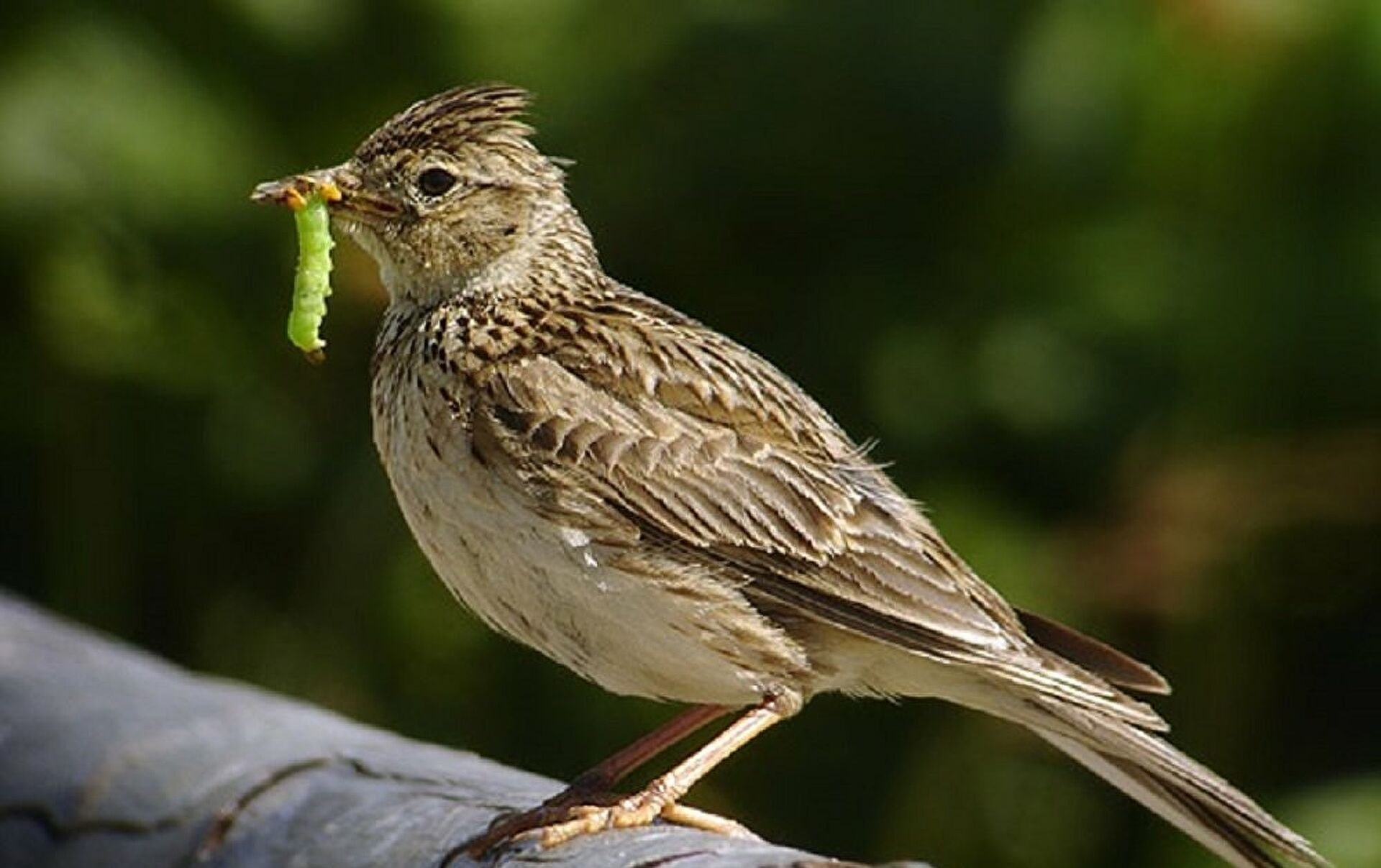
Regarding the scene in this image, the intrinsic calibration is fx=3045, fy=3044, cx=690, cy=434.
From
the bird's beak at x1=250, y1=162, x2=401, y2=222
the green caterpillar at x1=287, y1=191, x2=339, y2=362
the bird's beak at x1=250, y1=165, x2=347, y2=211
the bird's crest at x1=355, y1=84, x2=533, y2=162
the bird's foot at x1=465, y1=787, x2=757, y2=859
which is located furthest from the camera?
the bird's crest at x1=355, y1=84, x2=533, y2=162

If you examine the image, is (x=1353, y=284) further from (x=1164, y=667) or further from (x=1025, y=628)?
(x=1025, y=628)

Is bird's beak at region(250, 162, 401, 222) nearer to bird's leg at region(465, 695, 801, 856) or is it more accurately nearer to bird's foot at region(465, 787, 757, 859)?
bird's leg at region(465, 695, 801, 856)

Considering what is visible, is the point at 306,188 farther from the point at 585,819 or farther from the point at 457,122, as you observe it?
the point at 585,819

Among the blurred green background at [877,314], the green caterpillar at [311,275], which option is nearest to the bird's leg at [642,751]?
the green caterpillar at [311,275]

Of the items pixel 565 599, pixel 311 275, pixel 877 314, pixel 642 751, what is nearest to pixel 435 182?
pixel 311 275

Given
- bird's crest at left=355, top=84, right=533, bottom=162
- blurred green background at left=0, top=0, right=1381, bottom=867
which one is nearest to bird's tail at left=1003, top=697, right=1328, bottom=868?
bird's crest at left=355, top=84, right=533, bottom=162

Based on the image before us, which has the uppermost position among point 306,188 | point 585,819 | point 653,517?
point 306,188

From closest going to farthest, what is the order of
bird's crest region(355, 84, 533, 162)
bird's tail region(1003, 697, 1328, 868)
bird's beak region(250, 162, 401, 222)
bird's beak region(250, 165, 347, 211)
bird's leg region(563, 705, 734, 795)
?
bird's leg region(563, 705, 734, 795) < bird's tail region(1003, 697, 1328, 868) < bird's beak region(250, 165, 347, 211) < bird's beak region(250, 162, 401, 222) < bird's crest region(355, 84, 533, 162)

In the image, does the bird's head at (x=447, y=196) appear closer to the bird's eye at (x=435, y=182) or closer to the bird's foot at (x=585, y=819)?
the bird's eye at (x=435, y=182)
